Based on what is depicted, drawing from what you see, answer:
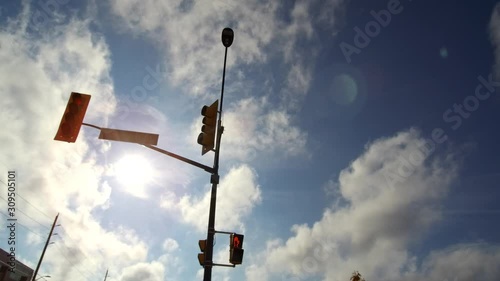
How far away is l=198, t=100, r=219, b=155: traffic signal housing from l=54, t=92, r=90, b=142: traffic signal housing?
2.51 meters

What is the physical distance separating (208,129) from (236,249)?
3.01 meters

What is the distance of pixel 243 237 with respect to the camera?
7.04 metres

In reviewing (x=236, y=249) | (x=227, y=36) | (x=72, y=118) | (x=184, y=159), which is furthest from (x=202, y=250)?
(x=227, y=36)

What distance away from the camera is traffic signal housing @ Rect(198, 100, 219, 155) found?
22.3 feet

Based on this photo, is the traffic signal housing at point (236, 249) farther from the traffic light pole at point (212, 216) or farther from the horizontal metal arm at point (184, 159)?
the horizontal metal arm at point (184, 159)

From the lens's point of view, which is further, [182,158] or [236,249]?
[182,158]

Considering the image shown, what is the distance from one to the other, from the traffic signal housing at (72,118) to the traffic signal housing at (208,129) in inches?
99.0

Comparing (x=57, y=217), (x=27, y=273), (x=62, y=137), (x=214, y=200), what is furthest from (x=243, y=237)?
(x=27, y=273)

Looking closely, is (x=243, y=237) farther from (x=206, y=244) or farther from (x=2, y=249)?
(x=2, y=249)

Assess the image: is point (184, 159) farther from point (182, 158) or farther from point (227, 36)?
point (227, 36)

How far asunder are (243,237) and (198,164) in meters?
2.19

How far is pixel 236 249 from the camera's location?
269 inches

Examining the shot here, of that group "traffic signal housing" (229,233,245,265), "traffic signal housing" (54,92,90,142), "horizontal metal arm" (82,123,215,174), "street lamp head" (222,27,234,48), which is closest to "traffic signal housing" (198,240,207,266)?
"traffic signal housing" (229,233,245,265)

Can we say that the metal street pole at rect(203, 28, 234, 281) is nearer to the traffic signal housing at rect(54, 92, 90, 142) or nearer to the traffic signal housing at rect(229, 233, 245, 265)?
the traffic signal housing at rect(229, 233, 245, 265)
